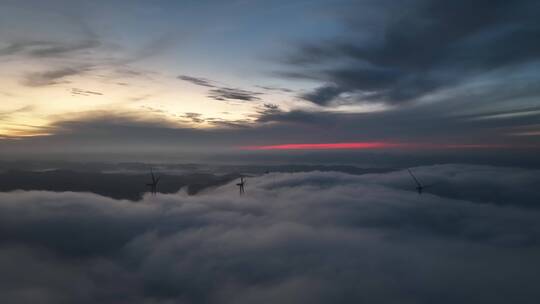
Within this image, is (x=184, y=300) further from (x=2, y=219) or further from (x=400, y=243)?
(x=2, y=219)

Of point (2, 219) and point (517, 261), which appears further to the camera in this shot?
point (2, 219)

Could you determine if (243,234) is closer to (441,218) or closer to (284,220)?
(284,220)

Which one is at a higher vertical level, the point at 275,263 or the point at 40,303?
the point at 275,263

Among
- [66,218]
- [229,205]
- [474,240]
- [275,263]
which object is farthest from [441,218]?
[66,218]

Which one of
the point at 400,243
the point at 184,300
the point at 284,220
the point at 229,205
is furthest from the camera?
the point at 229,205

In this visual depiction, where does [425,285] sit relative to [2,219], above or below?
below

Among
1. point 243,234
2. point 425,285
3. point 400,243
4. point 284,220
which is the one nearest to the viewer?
point 425,285

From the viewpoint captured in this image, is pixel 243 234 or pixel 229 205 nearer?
pixel 243 234

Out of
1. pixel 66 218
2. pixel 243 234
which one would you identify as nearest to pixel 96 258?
pixel 66 218

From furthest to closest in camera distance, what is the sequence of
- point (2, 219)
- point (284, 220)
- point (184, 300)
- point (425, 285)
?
point (2, 219), point (284, 220), point (184, 300), point (425, 285)
